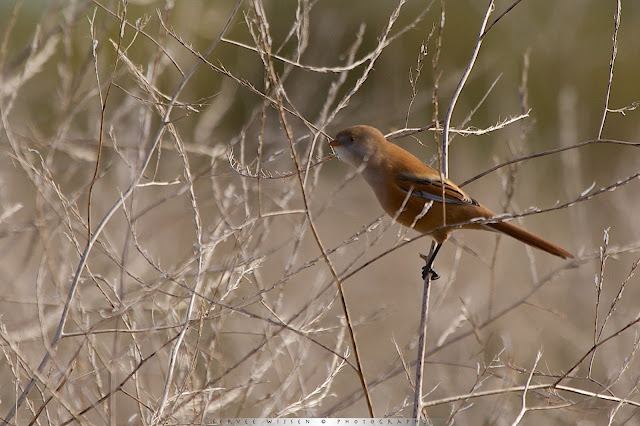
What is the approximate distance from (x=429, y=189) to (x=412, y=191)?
14cm

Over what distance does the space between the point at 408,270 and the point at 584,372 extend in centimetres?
372

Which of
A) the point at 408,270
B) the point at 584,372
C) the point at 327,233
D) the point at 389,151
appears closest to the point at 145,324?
the point at 389,151

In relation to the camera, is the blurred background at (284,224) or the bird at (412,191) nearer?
the blurred background at (284,224)

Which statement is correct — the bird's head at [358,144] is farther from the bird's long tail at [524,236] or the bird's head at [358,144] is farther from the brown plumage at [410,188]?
the bird's long tail at [524,236]

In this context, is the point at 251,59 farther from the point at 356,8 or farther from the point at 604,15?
the point at 604,15

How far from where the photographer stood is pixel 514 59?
14484mm

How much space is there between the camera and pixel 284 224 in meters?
9.13

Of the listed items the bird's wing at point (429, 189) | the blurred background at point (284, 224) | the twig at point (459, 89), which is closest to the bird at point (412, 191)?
the bird's wing at point (429, 189)

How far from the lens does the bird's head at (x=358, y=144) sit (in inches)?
153

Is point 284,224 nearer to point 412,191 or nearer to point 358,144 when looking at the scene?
point 358,144

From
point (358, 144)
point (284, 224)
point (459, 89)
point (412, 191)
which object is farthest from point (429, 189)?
point (284, 224)

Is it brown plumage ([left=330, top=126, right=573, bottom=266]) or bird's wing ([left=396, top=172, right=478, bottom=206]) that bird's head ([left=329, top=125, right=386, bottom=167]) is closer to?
brown plumage ([left=330, top=126, right=573, bottom=266])

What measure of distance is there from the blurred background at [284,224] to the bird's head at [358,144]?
6.4 inches

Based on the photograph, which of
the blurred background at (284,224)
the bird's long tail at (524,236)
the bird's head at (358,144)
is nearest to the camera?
the blurred background at (284,224)
